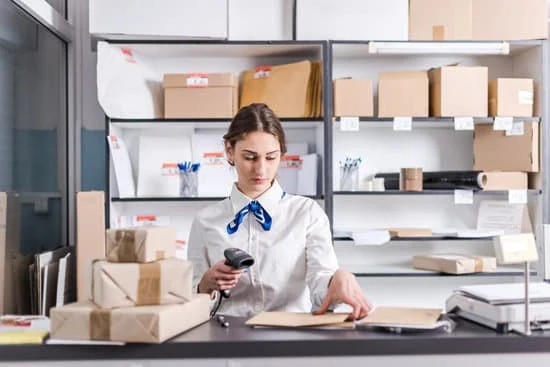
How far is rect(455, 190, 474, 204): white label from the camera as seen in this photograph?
10.6 feet

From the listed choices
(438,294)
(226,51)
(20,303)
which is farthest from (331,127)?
(20,303)

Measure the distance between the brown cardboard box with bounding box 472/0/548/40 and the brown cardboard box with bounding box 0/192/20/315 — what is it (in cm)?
235

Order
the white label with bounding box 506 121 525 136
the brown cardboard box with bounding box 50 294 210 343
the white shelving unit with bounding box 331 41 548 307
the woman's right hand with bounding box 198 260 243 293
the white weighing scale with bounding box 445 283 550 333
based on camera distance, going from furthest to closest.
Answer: the white shelving unit with bounding box 331 41 548 307
the white label with bounding box 506 121 525 136
the woman's right hand with bounding box 198 260 243 293
the white weighing scale with bounding box 445 283 550 333
the brown cardboard box with bounding box 50 294 210 343

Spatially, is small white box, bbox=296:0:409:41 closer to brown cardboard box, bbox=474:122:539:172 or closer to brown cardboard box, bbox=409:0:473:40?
brown cardboard box, bbox=409:0:473:40

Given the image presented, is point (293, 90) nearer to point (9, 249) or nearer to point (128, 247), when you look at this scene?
point (9, 249)

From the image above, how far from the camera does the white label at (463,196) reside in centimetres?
323

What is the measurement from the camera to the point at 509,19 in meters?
3.27

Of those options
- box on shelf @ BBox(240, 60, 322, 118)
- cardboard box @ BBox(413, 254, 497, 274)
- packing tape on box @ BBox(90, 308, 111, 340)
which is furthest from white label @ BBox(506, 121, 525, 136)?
packing tape on box @ BBox(90, 308, 111, 340)

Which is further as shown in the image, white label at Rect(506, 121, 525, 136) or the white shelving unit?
the white shelving unit

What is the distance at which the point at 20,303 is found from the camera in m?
2.87

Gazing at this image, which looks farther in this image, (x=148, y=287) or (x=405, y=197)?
(x=405, y=197)

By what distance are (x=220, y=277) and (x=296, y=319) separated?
28cm

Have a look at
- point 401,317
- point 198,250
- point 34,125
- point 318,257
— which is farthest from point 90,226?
point 401,317

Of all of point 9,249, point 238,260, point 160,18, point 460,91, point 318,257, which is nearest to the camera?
point 238,260
